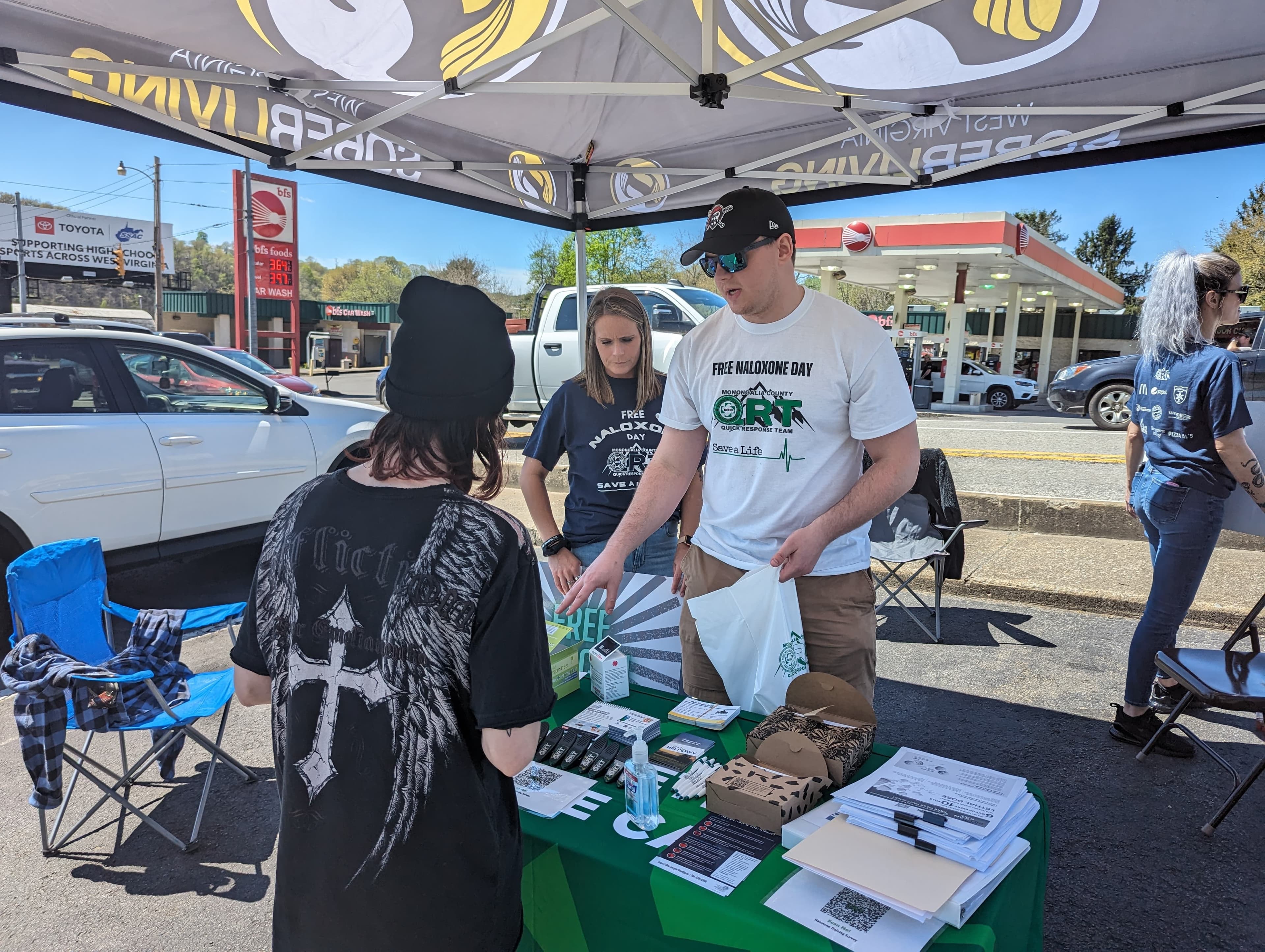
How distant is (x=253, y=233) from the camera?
2570cm

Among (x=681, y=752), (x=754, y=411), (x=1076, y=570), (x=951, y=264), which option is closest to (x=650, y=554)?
(x=754, y=411)


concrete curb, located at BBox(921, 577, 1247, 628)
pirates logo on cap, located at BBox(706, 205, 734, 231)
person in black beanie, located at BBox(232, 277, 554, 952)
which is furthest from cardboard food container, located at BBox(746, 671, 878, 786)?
concrete curb, located at BBox(921, 577, 1247, 628)

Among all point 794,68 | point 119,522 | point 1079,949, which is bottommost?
point 1079,949

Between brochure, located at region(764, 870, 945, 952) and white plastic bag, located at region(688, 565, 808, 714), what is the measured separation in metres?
0.68

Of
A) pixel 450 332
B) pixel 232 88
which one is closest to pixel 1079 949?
pixel 450 332

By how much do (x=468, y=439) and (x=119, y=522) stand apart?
185 inches

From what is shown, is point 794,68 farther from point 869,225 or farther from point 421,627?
point 869,225

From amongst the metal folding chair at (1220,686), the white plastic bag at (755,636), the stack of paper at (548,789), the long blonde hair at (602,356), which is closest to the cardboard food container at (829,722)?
the white plastic bag at (755,636)

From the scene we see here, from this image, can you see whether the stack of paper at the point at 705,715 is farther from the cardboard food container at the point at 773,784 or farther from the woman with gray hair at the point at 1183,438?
the woman with gray hair at the point at 1183,438

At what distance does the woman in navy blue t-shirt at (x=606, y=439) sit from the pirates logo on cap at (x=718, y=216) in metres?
0.79

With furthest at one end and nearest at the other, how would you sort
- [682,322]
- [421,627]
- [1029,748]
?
[682,322] < [1029,748] < [421,627]

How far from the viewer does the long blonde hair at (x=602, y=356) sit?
3.03 metres

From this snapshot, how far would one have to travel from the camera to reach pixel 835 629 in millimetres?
2160

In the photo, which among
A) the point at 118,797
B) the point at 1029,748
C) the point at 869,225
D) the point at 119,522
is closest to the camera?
the point at 118,797
